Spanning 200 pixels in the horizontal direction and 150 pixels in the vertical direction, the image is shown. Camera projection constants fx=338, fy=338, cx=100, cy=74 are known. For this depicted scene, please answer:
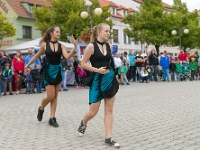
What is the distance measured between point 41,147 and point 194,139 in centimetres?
225

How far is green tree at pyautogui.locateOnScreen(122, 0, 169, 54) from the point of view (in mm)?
41103

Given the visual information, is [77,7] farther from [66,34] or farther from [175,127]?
[175,127]

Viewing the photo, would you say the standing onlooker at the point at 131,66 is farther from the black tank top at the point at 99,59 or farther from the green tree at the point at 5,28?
the green tree at the point at 5,28

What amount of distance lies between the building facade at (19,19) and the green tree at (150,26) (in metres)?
11.9

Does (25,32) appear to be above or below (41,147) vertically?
above

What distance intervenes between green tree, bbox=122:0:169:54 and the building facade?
1195 centimetres

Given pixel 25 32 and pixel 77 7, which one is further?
pixel 25 32

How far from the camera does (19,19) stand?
41688mm

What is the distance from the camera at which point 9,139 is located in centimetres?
550

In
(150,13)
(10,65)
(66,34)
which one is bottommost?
(10,65)

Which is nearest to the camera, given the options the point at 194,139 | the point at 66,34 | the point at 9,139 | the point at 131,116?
the point at 194,139

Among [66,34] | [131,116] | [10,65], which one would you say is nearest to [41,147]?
[131,116]

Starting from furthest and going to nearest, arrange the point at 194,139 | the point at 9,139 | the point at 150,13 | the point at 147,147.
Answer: the point at 150,13 → the point at 9,139 → the point at 194,139 → the point at 147,147

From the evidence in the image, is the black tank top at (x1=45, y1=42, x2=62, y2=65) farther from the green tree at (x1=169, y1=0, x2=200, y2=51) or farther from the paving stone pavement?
the green tree at (x1=169, y1=0, x2=200, y2=51)
